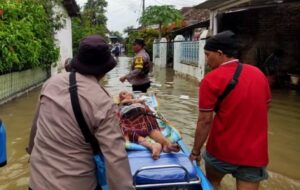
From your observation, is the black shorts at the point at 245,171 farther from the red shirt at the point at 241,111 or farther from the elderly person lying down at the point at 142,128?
the elderly person lying down at the point at 142,128

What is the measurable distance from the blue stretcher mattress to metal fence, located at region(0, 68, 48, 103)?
7287 mm

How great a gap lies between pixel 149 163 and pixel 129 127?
818mm

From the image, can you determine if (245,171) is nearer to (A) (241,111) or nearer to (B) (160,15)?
(A) (241,111)

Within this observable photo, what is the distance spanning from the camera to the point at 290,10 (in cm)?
1517

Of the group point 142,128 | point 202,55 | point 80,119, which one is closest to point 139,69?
point 142,128

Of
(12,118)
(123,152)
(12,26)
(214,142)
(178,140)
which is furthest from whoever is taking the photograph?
(12,26)

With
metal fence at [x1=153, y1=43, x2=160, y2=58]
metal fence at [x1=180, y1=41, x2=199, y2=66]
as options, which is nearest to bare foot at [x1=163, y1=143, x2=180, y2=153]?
metal fence at [x1=180, y1=41, x2=199, y2=66]

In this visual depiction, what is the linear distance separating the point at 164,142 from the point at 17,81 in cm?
862

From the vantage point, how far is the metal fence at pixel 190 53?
16375 mm

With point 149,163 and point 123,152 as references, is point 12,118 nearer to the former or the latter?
point 149,163

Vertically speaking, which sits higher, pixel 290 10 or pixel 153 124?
pixel 290 10

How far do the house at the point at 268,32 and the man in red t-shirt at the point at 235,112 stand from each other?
10946mm

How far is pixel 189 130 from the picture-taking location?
7668 millimetres

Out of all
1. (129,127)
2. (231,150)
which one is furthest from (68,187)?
(129,127)
